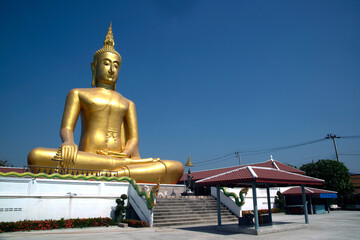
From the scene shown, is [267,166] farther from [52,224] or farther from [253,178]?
[52,224]

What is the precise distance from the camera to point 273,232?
10.7 metres

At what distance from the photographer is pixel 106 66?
2100cm

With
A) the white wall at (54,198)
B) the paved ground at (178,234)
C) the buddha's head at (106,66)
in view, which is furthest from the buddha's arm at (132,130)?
the paved ground at (178,234)

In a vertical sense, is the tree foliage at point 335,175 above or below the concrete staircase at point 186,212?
above

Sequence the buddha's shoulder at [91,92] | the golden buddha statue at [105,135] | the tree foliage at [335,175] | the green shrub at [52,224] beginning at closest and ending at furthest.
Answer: the green shrub at [52,224]
the golden buddha statue at [105,135]
the buddha's shoulder at [91,92]
the tree foliage at [335,175]

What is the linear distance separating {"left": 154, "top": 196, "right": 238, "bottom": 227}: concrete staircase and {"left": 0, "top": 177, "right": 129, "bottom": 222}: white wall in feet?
8.01

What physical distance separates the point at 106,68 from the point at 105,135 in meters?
5.29

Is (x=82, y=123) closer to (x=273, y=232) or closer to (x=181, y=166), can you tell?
(x=181, y=166)

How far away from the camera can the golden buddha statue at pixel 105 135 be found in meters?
15.9

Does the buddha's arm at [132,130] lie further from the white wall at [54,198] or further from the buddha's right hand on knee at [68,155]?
the white wall at [54,198]

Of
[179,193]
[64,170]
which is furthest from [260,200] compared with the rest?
[64,170]

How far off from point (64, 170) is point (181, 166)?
25.3ft

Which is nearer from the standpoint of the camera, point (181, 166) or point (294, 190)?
point (181, 166)

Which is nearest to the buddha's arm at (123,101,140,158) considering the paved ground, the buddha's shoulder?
the buddha's shoulder
